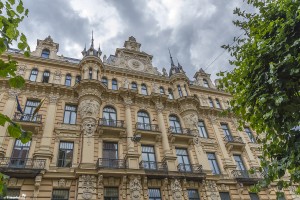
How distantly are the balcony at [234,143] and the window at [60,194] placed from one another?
15333 millimetres

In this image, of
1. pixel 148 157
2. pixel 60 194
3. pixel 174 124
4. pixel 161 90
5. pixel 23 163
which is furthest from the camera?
pixel 161 90

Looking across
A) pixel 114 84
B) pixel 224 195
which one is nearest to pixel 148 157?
pixel 224 195

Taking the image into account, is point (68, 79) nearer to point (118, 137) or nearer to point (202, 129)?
point (118, 137)

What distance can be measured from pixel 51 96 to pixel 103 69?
19.3 feet

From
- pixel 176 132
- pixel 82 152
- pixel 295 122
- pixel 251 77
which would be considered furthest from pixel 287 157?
pixel 176 132

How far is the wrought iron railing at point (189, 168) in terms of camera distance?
19.3 m

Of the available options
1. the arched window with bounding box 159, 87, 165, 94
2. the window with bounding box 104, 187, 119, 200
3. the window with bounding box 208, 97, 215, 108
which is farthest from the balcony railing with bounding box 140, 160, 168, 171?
the window with bounding box 208, 97, 215, 108

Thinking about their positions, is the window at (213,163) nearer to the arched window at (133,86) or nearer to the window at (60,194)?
the arched window at (133,86)

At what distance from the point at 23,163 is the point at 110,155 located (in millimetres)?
6113

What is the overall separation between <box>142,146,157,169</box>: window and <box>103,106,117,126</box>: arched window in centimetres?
355

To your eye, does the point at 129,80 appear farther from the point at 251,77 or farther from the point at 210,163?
the point at 251,77

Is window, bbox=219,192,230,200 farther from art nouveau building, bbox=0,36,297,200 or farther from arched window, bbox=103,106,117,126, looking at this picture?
arched window, bbox=103,106,117,126

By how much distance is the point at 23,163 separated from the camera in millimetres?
16047

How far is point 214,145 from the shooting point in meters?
23.1
